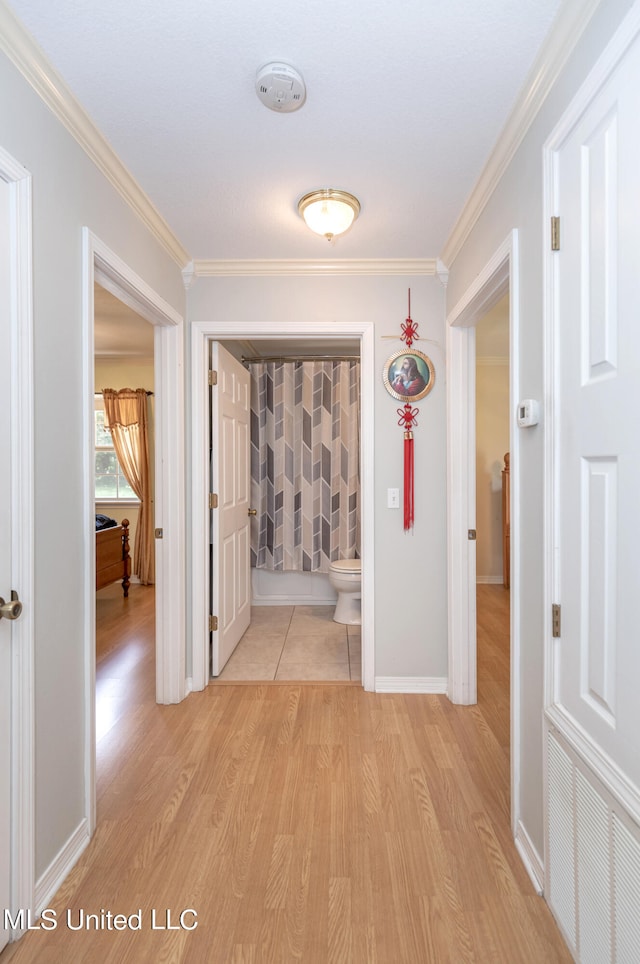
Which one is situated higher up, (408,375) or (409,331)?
(409,331)

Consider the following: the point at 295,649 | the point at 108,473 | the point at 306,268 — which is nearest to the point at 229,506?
the point at 295,649

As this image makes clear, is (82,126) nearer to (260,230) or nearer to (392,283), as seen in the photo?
(260,230)

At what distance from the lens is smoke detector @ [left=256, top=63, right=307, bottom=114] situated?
1372 mm

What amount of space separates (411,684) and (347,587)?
4.10 ft

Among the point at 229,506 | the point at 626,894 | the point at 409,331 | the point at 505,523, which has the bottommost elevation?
the point at 626,894

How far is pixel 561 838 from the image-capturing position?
127 centimetres

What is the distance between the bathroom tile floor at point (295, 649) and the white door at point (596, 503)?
1821 millimetres

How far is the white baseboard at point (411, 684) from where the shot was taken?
2.72m

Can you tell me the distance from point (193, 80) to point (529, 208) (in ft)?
3.55

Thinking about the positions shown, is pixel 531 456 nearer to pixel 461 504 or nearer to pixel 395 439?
pixel 461 504

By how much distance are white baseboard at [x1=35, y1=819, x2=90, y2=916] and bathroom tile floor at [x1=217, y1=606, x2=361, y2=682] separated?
50.9 inches

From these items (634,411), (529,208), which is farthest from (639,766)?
(529,208)

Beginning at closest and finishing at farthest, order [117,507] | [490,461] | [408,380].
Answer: [408,380] < [490,461] < [117,507]

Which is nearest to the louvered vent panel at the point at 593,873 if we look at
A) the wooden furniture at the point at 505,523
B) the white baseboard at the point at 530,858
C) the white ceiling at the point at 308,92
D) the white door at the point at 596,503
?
the white door at the point at 596,503
